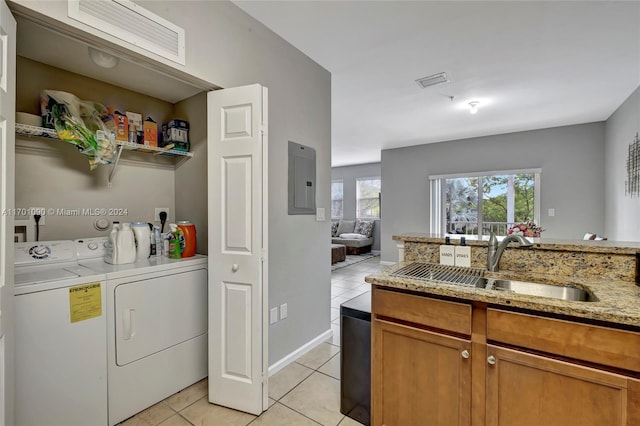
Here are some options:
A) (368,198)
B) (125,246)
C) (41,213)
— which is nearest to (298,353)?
(125,246)

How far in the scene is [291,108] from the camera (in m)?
2.43

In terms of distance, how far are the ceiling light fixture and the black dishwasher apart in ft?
6.83

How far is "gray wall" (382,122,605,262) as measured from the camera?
15.1 feet

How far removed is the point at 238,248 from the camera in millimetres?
1804

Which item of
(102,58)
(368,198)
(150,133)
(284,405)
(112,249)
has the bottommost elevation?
(284,405)

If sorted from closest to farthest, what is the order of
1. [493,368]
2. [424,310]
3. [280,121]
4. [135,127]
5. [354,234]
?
1. [493,368]
2. [424,310]
3. [135,127]
4. [280,121]
5. [354,234]

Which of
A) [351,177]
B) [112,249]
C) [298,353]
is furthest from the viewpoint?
[351,177]

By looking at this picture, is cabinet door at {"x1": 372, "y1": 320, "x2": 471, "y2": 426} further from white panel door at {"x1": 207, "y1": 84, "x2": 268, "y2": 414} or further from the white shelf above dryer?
the white shelf above dryer

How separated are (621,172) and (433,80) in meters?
2.88

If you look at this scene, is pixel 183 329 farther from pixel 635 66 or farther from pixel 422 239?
pixel 635 66

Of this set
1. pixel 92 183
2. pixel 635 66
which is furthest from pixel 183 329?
pixel 635 66

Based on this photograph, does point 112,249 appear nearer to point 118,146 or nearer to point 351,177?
point 118,146

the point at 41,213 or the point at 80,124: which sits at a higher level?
the point at 80,124

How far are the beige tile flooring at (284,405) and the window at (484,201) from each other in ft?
13.5
